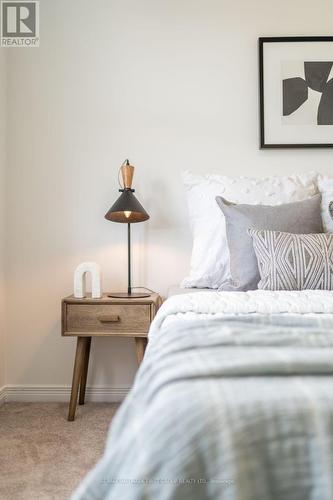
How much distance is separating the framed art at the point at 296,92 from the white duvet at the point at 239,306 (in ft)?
4.62

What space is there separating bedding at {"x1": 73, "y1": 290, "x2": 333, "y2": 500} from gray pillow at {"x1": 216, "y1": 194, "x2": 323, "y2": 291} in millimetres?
1114

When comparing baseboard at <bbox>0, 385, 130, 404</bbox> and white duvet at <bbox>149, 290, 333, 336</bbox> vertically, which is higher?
white duvet at <bbox>149, 290, 333, 336</bbox>

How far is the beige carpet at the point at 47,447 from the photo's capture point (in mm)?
1525

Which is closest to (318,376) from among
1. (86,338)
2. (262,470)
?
(262,470)

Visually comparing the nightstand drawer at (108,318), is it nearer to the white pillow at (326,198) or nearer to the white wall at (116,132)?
the white wall at (116,132)

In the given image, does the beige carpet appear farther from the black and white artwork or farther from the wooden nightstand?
the black and white artwork

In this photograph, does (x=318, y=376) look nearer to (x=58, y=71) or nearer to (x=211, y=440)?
(x=211, y=440)

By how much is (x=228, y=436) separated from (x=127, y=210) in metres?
1.71

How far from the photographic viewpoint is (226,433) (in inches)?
23.7

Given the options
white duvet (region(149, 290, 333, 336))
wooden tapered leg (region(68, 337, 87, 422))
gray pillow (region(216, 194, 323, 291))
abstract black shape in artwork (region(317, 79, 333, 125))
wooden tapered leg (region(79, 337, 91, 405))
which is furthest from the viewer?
abstract black shape in artwork (region(317, 79, 333, 125))

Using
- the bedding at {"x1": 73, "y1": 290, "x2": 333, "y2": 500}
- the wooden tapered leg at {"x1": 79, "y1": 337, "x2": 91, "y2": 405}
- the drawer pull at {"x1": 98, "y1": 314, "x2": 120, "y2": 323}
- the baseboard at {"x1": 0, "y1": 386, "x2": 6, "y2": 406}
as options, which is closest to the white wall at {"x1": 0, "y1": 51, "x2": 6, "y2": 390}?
the baseboard at {"x1": 0, "y1": 386, "x2": 6, "y2": 406}

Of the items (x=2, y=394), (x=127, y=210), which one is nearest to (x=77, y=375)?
(x=2, y=394)

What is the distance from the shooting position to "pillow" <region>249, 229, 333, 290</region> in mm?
1705

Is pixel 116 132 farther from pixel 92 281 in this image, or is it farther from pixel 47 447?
pixel 47 447
